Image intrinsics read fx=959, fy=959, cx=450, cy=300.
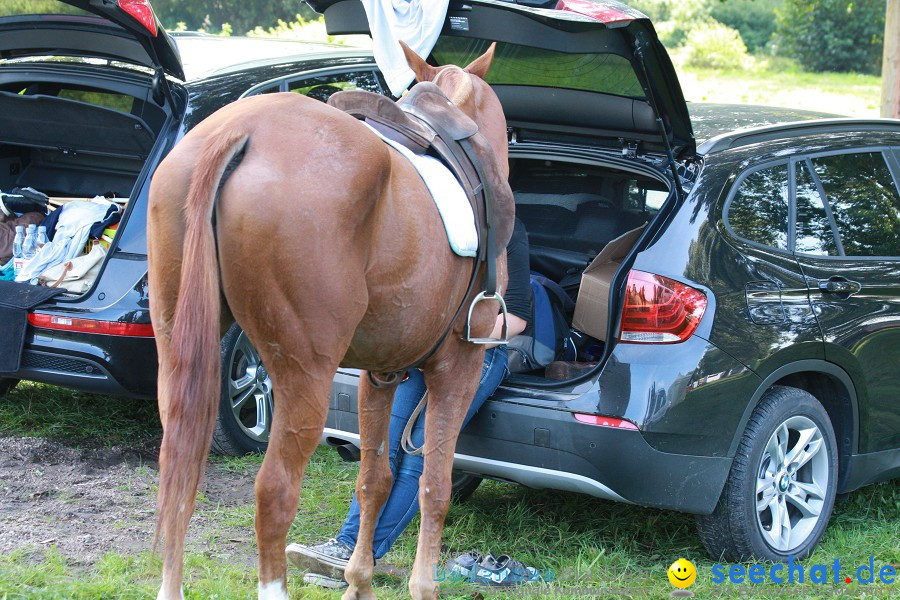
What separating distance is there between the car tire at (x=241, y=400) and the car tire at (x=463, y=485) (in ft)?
3.72

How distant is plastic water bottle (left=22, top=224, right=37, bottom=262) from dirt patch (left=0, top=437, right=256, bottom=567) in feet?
3.19

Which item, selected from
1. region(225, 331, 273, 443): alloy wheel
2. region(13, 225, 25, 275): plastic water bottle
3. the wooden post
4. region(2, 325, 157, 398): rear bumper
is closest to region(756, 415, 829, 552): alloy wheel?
region(225, 331, 273, 443): alloy wheel

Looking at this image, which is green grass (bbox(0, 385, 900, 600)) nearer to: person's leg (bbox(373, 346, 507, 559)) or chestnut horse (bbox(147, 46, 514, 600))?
person's leg (bbox(373, 346, 507, 559))

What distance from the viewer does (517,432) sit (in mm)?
3621

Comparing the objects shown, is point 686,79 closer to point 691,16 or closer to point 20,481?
point 691,16

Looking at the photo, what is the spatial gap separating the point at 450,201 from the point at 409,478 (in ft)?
4.06

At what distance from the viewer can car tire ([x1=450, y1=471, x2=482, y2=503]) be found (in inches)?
176

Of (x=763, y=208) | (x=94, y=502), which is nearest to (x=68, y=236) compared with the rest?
(x=94, y=502)

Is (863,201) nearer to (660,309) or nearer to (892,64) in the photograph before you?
(660,309)


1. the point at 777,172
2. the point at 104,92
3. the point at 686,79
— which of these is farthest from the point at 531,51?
the point at 686,79

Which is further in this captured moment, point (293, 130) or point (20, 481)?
point (20, 481)

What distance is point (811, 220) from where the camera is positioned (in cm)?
405

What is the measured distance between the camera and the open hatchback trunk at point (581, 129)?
3361 millimetres

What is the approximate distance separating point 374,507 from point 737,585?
139 centimetres
